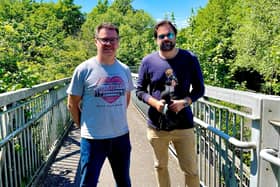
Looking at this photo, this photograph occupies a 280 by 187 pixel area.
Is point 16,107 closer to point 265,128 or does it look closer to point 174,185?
point 174,185

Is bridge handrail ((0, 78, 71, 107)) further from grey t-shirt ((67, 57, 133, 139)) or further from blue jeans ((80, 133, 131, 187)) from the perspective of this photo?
blue jeans ((80, 133, 131, 187))

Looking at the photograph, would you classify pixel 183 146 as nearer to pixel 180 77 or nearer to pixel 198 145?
pixel 180 77

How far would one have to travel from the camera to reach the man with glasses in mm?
2592

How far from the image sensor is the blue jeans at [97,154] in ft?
8.64

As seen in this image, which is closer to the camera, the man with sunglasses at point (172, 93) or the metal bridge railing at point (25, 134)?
the man with sunglasses at point (172, 93)

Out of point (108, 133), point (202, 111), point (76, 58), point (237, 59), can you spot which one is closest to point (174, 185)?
point (202, 111)

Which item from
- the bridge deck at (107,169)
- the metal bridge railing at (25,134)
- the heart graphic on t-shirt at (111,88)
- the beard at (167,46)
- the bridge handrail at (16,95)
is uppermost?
the beard at (167,46)

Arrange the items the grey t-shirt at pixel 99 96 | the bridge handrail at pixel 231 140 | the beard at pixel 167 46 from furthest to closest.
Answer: the beard at pixel 167 46 → the grey t-shirt at pixel 99 96 → the bridge handrail at pixel 231 140

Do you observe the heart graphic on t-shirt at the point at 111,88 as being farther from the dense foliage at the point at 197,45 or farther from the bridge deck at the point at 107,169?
the bridge deck at the point at 107,169

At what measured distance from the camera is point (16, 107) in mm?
3287

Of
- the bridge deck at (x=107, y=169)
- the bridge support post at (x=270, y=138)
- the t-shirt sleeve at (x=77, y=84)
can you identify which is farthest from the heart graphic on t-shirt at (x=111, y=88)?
the bridge deck at (x=107, y=169)

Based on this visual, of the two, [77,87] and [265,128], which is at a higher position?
[77,87]

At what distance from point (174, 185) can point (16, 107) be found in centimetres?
213

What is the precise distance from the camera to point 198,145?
12.6 ft
